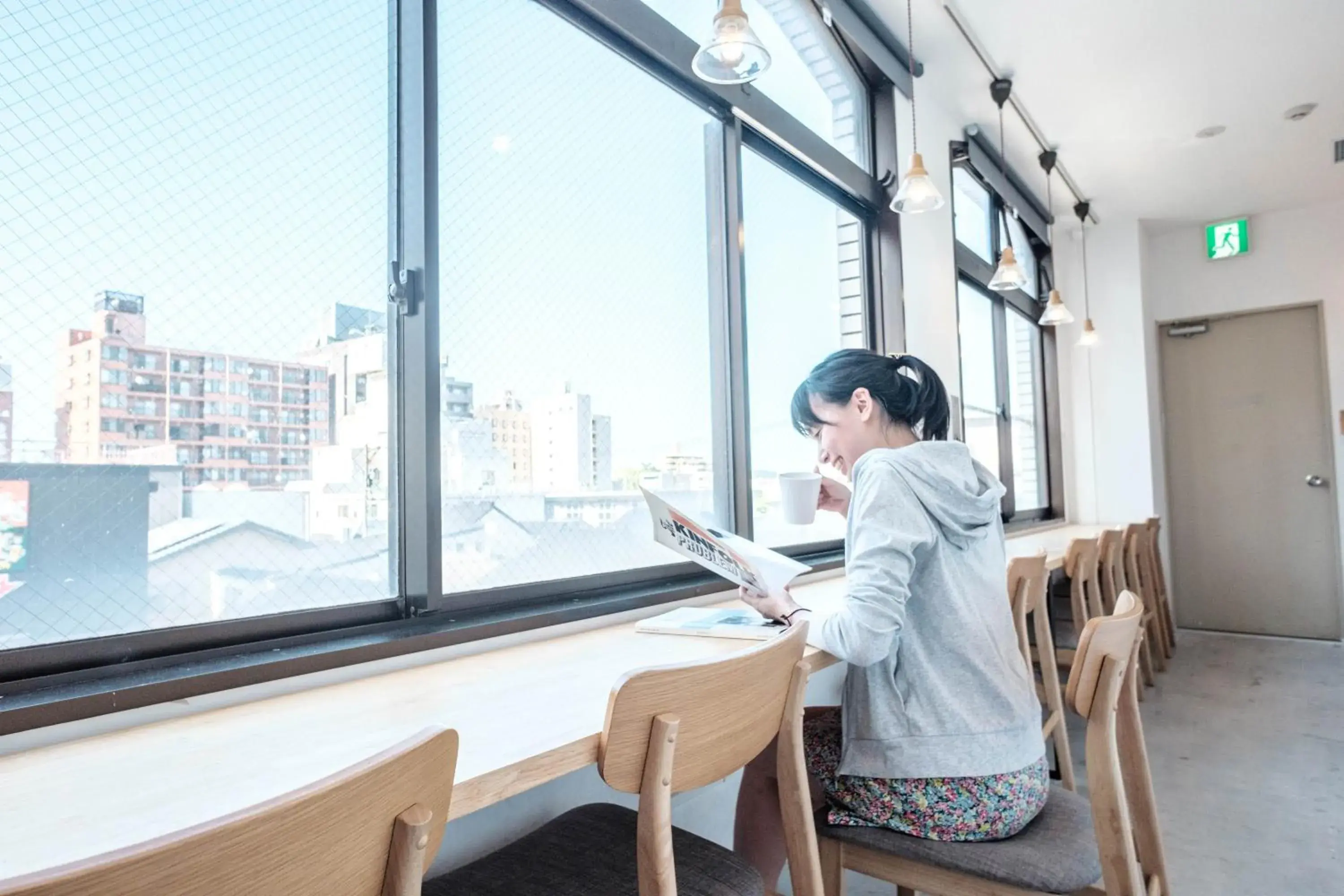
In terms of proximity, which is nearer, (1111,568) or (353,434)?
(353,434)

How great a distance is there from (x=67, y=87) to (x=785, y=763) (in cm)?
128

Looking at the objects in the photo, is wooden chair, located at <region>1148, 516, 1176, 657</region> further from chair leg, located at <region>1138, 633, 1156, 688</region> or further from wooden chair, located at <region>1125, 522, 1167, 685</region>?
chair leg, located at <region>1138, 633, 1156, 688</region>

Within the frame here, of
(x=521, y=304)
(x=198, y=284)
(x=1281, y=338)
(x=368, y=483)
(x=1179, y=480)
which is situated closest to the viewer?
(x=198, y=284)

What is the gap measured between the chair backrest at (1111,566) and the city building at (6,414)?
3573 millimetres

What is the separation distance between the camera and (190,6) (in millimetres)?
1112

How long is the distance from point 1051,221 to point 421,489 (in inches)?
200

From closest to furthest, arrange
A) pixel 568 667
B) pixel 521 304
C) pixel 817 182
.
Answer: pixel 568 667, pixel 521 304, pixel 817 182

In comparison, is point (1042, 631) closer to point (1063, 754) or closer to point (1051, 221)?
point (1063, 754)

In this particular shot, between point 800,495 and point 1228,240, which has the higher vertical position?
point 1228,240

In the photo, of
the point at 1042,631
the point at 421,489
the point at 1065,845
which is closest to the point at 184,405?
the point at 421,489

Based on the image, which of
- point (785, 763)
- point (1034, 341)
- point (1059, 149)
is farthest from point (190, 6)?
point (1034, 341)

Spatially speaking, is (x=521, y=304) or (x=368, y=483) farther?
(x=521, y=304)

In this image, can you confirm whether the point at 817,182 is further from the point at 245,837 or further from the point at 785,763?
the point at 245,837

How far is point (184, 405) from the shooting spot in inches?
42.9
